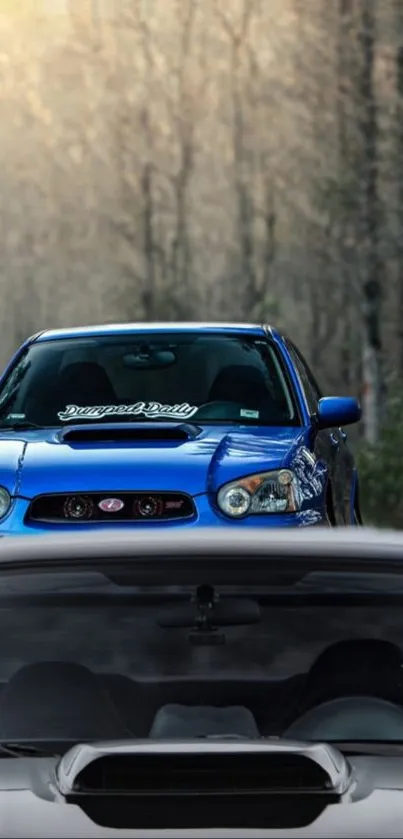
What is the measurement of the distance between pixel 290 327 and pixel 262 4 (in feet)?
25.5

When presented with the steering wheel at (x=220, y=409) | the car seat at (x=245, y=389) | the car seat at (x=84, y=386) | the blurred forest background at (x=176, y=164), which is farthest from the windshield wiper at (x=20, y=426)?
the blurred forest background at (x=176, y=164)

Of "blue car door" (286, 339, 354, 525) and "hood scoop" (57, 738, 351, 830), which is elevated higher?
"hood scoop" (57, 738, 351, 830)

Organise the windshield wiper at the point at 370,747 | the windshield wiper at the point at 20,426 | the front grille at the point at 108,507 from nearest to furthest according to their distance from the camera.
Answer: the windshield wiper at the point at 370,747 → the front grille at the point at 108,507 → the windshield wiper at the point at 20,426

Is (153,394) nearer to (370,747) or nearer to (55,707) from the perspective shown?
(55,707)

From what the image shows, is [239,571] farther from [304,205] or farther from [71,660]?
[304,205]

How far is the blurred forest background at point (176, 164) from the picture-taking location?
4016 centimetres

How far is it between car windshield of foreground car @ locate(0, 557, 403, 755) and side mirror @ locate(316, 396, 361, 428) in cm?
586

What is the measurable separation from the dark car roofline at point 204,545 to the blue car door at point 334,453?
19.0 ft

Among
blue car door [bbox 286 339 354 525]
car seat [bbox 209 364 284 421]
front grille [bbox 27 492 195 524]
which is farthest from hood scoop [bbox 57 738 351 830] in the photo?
car seat [bbox 209 364 284 421]

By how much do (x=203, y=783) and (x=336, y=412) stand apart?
280 inches

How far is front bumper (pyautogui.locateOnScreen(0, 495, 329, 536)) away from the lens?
920cm

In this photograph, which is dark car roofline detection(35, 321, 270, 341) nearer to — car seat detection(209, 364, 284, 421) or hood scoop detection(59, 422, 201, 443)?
car seat detection(209, 364, 284, 421)

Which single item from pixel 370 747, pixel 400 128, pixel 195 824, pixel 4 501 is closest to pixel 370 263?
pixel 400 128

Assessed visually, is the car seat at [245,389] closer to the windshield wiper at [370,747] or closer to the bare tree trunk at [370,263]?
the windshield wiper at [370,747]
